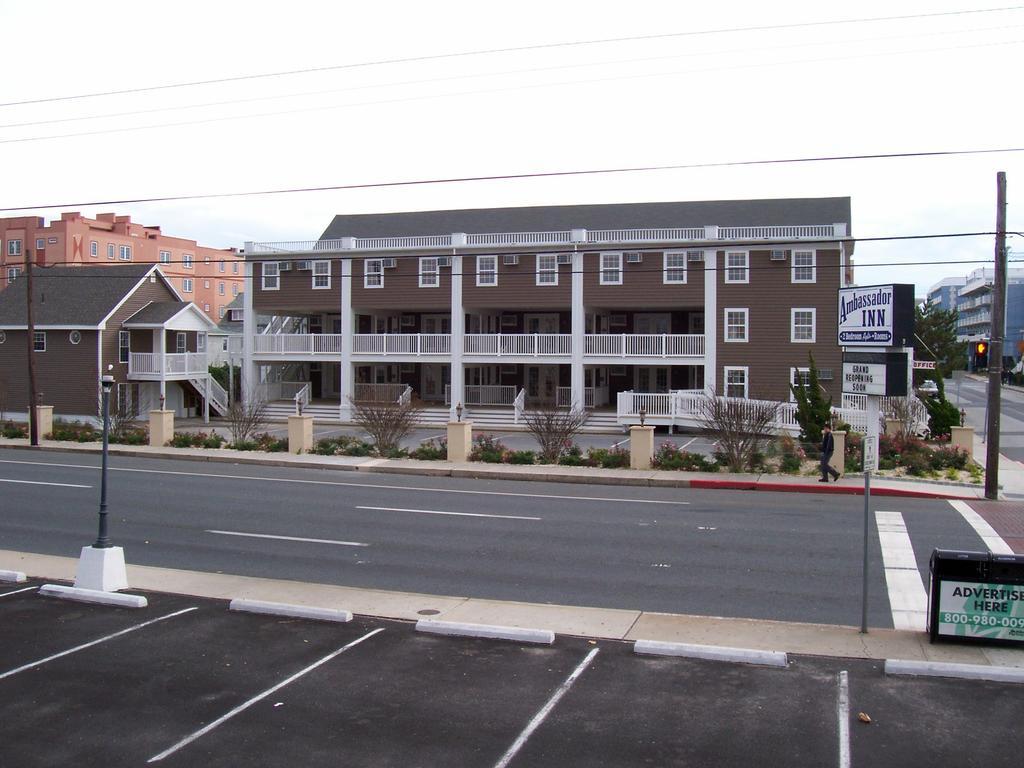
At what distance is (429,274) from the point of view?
1679 inches

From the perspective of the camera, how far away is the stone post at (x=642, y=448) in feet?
78.2

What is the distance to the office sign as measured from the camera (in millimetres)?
12180

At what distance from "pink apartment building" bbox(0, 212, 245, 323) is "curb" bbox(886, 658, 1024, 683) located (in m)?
77.6

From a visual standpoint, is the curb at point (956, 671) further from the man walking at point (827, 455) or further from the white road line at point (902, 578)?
the man walking at point (827, 455)

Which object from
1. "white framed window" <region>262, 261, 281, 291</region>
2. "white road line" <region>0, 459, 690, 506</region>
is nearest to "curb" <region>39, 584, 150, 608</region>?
"white road line" <region>0, 459, 690, 506</region>

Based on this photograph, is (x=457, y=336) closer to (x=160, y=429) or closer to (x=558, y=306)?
(x=558, y=306)

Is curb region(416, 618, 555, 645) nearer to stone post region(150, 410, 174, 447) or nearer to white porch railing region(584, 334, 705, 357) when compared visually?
stone post region(150, 410, 174, 447)

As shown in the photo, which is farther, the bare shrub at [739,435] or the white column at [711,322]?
the white column at [711,322]

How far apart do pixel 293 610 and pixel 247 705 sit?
9.04ft

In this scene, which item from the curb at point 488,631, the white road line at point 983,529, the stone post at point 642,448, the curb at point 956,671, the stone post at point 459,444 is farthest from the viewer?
the stone post at point 459,444

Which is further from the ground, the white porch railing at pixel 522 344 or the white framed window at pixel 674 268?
the white framed window at pixel 674 268

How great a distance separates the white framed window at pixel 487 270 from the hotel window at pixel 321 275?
7.63 metres

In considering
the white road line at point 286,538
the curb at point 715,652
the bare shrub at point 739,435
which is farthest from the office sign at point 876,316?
the bare shrub at point 739,435

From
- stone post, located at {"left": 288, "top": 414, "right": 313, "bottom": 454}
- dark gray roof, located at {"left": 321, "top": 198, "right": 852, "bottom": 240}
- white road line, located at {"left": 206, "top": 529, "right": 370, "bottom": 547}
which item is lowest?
white road line, located at {"left": 206, "top": 529, "right": 370, "bottom": 547}
